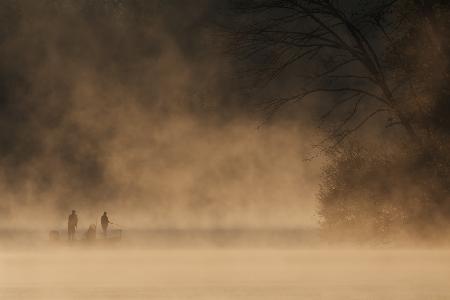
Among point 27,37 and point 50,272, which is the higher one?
point 27,37

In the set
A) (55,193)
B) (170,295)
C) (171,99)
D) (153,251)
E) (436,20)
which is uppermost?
(171,99)

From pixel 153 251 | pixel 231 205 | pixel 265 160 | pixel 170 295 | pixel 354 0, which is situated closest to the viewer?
pixel 170 295

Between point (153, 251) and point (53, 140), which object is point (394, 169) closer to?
point (153, 251)

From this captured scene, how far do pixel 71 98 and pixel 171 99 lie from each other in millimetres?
7334

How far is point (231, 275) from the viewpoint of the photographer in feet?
68.2

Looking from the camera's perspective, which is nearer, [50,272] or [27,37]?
[50,272]

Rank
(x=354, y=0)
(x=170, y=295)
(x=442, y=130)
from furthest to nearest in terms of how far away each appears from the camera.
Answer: (x=354, y=0) → (x=442, y=130) → (x=170, y=295)

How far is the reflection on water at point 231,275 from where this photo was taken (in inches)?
662

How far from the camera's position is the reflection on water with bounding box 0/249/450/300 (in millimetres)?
16812

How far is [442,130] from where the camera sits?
89.1ft

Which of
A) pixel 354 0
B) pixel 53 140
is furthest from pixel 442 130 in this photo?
pixel 53 140

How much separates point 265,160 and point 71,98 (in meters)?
15.3

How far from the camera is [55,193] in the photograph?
85688 mm

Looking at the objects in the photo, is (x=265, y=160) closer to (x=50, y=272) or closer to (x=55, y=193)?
(x=55, y=193)
